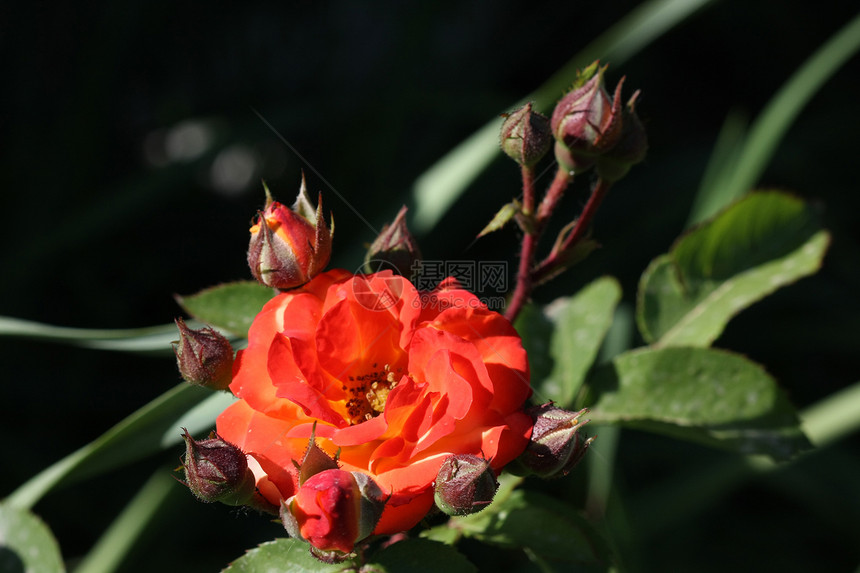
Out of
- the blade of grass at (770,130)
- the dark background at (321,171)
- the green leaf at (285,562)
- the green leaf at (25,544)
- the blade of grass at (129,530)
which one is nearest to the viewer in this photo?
the green leaf at (285,562)

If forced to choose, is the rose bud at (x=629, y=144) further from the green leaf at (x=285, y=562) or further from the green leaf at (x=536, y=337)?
the green leaf at (x=285, y=562)

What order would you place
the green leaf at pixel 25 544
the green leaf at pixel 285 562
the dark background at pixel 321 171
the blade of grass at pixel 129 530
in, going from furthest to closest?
the dark background at pixel 321 171 < the blade of grass at pixel 129 530 < the green leaf at pixel 25 544 < the green leaf at pixel 285 562

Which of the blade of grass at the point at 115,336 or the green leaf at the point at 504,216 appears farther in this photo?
the blade of grass at the point at 115,336

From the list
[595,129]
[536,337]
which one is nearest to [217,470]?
[595,129]

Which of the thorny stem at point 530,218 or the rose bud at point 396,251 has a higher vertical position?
the rose bud at point 396,251

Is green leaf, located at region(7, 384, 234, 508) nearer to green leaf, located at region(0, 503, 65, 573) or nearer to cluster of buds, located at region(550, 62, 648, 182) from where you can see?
green leaf, located at region(0, 503, 65, 573)

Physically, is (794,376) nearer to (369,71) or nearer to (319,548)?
(369,71)

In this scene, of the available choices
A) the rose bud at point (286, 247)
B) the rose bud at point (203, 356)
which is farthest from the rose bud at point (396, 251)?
the rose bud at point (203, 356)

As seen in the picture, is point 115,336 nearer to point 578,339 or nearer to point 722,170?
point 578,339
